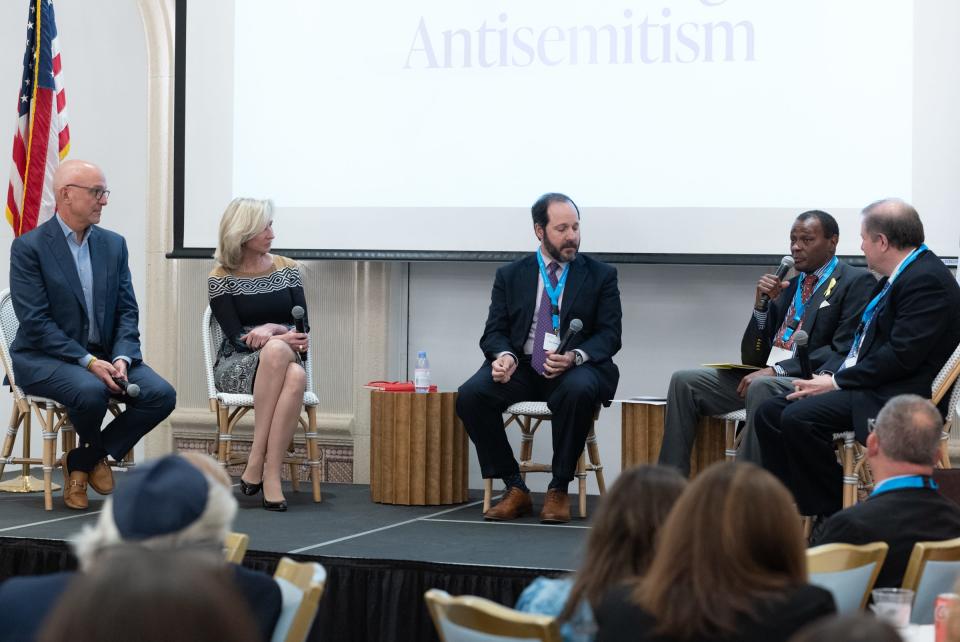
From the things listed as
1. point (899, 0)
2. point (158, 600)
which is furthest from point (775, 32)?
point (158, 600)

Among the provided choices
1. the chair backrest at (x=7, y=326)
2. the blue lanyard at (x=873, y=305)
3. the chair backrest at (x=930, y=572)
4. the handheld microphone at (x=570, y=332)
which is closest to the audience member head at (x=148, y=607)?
the chair backrest at (x=930, y=572)

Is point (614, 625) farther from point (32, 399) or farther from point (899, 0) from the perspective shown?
point (899, 0)

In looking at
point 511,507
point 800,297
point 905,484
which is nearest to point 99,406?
point 511,507

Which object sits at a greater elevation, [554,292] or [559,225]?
[559,225]

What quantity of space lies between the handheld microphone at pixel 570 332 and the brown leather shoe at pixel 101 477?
1.95m

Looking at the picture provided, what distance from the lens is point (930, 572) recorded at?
2.48 m

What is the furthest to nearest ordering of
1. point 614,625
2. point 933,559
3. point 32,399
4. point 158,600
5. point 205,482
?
point 32,399 → point 933,559 → point 205,482 → point 614,625 → point 158,600

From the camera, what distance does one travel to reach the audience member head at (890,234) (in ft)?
14.1

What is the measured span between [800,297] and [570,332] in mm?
928

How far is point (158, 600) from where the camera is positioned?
3.07ft

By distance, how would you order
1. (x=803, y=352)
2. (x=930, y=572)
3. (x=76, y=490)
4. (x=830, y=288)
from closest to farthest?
(x=930, y=572)
(x=803, y=352)
(x=830, y=288)
(x=76, y=490)

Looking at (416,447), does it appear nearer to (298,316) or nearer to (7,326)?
(298,316)

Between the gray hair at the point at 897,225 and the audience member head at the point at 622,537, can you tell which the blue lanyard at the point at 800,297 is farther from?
the audience member head at the point at 622,537

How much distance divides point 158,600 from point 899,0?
16.4 ft
